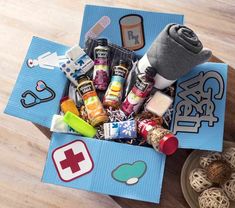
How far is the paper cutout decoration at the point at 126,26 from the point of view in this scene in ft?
2.92

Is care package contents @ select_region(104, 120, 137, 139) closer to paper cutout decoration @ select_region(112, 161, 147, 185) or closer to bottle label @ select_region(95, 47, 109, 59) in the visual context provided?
paper cutout decoration @ select_region(112, 161, 147, 185)

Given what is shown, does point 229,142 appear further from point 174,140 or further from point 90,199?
point 90,199

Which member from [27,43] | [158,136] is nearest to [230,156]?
[158,136]

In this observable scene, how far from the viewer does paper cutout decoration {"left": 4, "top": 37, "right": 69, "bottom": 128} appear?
851 millimetres

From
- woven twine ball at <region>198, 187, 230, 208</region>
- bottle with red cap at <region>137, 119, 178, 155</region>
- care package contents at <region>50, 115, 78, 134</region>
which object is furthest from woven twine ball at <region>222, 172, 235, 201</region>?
care package contents at <region>50, 115, 78, 134</region>

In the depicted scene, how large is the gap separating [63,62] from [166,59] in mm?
254

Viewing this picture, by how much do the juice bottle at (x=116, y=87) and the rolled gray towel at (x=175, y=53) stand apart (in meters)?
0.08

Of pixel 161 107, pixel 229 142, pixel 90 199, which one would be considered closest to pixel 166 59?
pixel 161 107

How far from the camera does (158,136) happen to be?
771mm

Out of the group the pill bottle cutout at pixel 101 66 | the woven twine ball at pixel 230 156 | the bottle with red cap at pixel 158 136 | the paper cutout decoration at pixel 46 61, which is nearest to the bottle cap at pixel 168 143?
the bottle with red cap at pixel 158 136

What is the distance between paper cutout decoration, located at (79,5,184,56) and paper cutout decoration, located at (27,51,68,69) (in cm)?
7

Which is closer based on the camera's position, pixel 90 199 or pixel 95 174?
pixel 95 174

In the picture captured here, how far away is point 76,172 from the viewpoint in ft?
2.61

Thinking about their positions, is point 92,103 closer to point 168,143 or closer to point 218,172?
point 168,143
